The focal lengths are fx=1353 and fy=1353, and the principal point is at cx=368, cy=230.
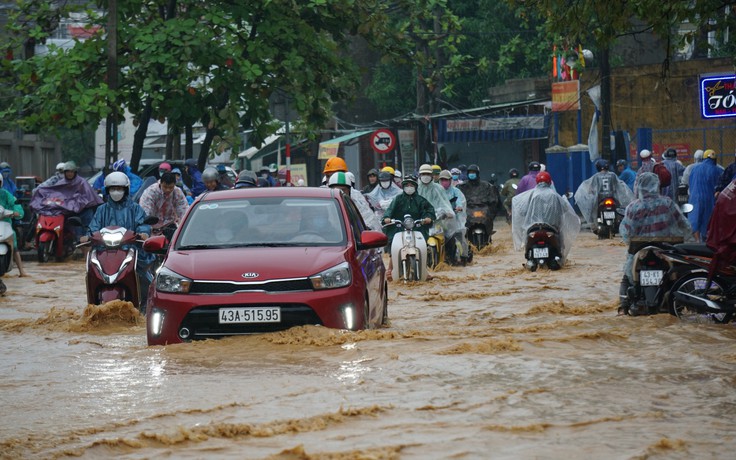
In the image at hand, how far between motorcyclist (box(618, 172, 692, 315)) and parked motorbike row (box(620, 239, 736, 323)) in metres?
0.14

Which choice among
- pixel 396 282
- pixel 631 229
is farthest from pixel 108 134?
pixel 631 229

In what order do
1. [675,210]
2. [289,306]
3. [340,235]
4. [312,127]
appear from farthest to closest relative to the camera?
1. [312,127]
2. [675,210]
3. [340,235]
4. [289,306]

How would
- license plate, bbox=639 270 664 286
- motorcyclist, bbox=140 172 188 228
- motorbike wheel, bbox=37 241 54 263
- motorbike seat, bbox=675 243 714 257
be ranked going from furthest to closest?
motorbike wheel, bbox=37 241 54 263
motorcyclist, bbox=140 172 188 228
license plate, bbox=639 270 664 286
motorbike seat, bbox=675 243 714 257

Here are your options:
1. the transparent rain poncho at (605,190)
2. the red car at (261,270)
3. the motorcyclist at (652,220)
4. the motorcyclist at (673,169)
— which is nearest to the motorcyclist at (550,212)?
the motorcyclist at (673,169)

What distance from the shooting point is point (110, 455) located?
651 cm

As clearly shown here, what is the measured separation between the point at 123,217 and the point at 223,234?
10.3ft

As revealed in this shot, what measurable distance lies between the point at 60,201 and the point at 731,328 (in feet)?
48.6

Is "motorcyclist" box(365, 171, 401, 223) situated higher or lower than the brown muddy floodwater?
higher

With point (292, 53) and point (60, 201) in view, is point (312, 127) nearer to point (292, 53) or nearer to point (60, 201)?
point (292, 53)

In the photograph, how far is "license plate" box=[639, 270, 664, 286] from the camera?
39.4ft

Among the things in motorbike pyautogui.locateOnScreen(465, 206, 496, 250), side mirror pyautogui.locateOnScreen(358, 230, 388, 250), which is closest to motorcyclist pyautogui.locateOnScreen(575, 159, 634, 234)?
motorbike pyautogui.locateOnScreen(465, 206, 496, 250)

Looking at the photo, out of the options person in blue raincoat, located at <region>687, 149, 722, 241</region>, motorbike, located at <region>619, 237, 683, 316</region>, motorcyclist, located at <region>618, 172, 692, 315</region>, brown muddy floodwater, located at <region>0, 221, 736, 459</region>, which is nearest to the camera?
brown muddy floodwater, located at <region>0, 221, 736, 459</region>

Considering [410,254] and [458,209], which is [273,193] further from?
[458,209]

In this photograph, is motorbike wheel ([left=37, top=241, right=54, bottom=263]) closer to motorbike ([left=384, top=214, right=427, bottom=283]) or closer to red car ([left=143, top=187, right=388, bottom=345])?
motorbike ([left=384, top=214, right=427, bottom=283])
